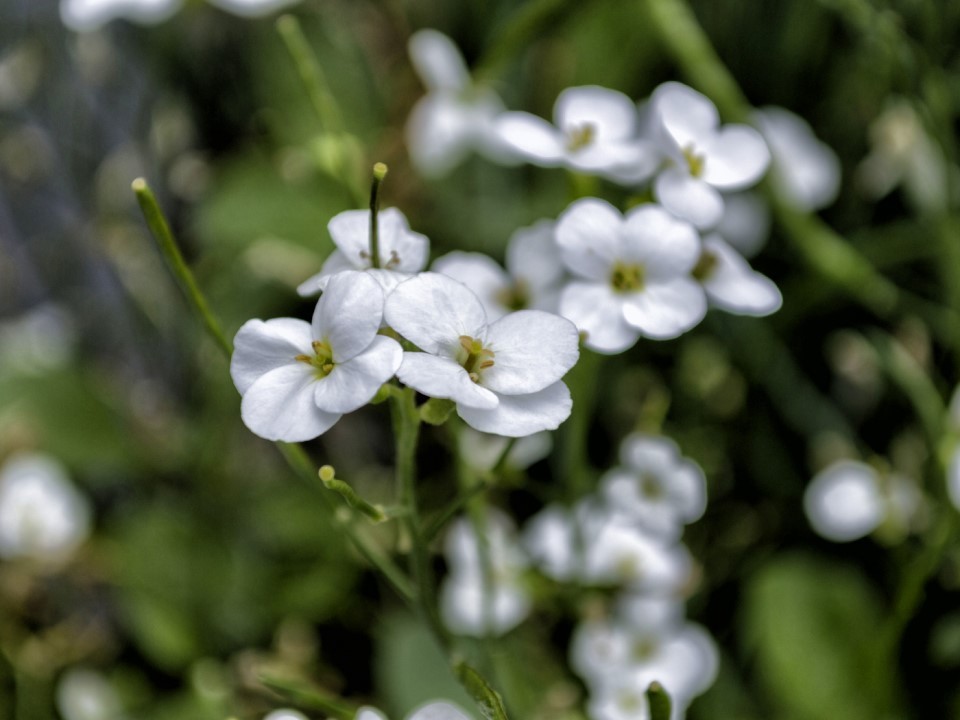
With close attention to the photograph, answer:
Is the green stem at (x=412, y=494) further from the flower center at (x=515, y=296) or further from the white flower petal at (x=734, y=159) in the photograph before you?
the white flower petal at (x=734, y=159)

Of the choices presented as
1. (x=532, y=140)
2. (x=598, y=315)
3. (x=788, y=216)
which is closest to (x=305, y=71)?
(x=532, y=140)

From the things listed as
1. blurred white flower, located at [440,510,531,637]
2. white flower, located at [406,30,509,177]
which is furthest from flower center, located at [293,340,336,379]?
white flower, located at [406,30,509,177]

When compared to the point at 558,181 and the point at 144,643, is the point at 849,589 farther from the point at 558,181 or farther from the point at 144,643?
the point at 144,643

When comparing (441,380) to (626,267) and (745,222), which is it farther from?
(745,222)

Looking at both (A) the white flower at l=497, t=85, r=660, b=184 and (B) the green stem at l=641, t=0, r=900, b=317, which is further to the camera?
(B) the green stem at l=641, t=0, r=900, b=317

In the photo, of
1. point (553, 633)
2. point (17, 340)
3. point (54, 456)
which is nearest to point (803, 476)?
point (553, 633)

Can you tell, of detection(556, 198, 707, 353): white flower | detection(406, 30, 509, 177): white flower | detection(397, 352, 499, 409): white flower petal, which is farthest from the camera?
detection(406, 30, 509, 177): white flower

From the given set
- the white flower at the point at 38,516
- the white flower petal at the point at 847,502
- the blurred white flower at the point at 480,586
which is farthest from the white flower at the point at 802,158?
the white flower at the point at 38,516

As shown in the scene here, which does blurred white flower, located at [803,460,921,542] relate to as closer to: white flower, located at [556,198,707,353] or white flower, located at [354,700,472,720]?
white flower, located at [556,198,707,353]
